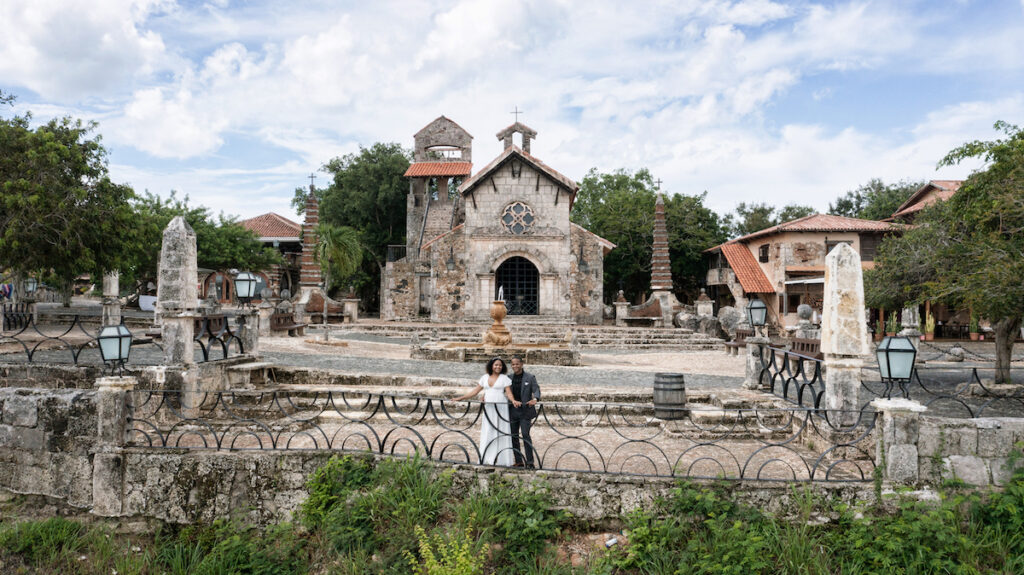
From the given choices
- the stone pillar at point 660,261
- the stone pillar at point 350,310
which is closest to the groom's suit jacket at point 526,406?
the stone pillar at point 350,310

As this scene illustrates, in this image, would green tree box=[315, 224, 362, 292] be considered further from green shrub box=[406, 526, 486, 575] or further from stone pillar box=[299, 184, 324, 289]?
green shrub box=[406, 526, 486, 575]

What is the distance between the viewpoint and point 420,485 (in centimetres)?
588

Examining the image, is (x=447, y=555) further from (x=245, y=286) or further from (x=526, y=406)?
(x=245, y=286)

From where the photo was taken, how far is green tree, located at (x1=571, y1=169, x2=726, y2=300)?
32375 mm

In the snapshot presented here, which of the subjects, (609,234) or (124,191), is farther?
(609,234)

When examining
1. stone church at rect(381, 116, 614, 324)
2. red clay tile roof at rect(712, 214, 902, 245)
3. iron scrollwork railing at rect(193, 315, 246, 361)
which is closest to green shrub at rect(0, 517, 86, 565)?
iron scrollwork railing at rect(193, 315, 246, 361)

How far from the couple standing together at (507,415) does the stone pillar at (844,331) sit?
3223 millimetres

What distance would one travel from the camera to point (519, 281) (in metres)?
24.3

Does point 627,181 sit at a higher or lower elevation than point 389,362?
higher

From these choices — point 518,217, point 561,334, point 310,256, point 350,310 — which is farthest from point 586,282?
point 310,256

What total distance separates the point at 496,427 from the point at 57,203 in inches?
545

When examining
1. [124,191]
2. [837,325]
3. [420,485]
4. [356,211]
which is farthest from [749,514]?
[356,211]

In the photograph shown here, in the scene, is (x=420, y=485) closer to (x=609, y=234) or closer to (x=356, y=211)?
(x=609, y=234)

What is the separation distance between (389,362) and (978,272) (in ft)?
34.7
